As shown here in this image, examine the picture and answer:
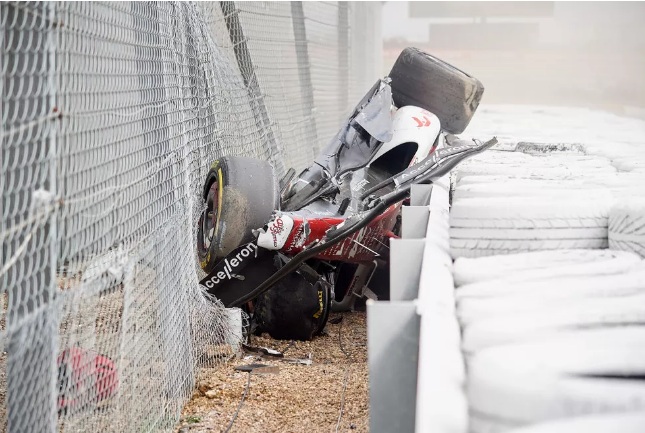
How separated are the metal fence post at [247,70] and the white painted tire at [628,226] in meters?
4.01

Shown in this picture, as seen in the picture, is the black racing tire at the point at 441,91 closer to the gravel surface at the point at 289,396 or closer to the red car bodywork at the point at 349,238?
the red car bodywork at the point at 349,238

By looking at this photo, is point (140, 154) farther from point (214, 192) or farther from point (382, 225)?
point (382, 225)

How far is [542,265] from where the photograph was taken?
9.10 feet

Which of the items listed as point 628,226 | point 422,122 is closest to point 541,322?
point 628,226

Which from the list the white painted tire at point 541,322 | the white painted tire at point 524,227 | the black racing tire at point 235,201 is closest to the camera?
the white painted tire at point 541,322

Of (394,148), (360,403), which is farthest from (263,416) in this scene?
(394,148)

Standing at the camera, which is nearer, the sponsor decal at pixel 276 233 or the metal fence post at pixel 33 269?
the metal fence post at pixel 33 269

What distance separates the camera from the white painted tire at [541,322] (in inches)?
83.7

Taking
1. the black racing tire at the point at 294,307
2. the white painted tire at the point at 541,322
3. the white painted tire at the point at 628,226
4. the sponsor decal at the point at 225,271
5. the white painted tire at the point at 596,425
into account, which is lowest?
the black racing tire at the point at 294,307

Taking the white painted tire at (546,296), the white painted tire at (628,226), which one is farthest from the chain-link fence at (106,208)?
the white painted tire at (628,226)

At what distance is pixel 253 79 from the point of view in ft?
23.8

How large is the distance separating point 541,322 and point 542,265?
621 mm

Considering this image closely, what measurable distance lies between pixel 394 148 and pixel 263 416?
302cm

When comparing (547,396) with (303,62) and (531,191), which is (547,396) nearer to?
(531,191)
